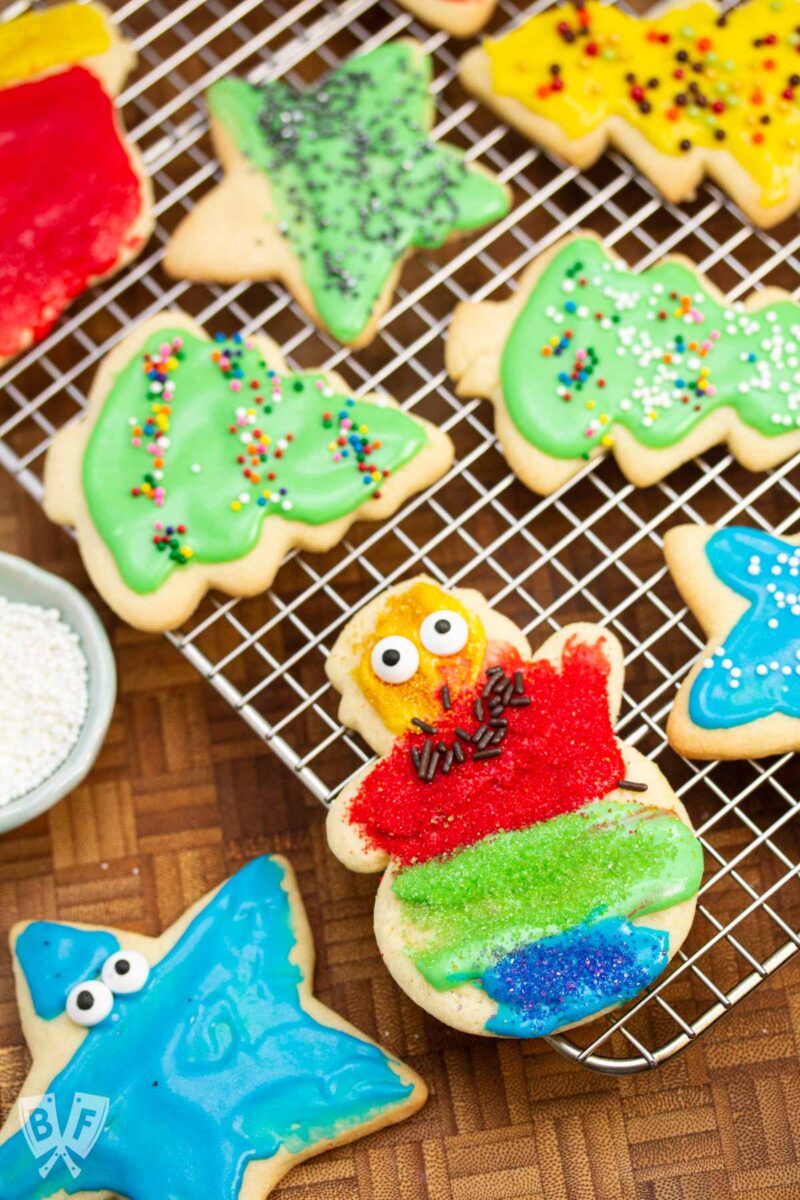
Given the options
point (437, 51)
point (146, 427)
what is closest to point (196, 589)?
point (146, 427)

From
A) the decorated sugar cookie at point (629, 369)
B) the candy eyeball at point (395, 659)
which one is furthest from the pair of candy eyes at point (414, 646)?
the decorated sugar cookie at point (629, 369)

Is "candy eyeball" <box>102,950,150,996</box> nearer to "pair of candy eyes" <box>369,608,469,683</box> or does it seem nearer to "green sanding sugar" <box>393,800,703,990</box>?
"green sanding sugar" <box>393,800,703,990</box>

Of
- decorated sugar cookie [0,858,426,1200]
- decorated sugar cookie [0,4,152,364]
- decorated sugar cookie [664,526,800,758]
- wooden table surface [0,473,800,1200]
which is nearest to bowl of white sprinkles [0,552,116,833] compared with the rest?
wooden table surface [0,473,800,1200]

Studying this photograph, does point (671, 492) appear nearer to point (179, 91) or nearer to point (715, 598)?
point (715, 598)

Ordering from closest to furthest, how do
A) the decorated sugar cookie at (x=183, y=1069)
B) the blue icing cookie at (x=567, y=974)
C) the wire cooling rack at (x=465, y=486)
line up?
the blue icing cookie at (x=567, y=974)
the decorated sugar cookie at (x=183, y=1069)
the wire cooling rack at (x=465, y=486)
